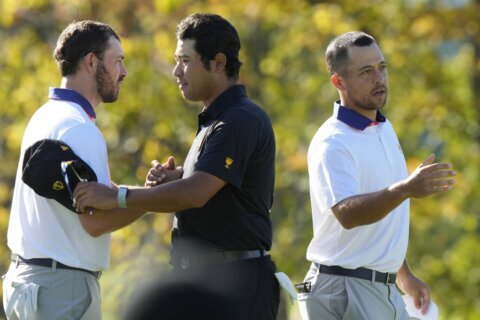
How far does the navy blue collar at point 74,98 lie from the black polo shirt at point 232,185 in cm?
58

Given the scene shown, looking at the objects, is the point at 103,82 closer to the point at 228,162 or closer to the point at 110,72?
the point at 110,72

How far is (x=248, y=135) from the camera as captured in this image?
5934 millimetres

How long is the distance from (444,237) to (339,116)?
14.3 metres

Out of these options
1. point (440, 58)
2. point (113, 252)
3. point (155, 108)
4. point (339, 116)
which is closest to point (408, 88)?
point (440, 58)

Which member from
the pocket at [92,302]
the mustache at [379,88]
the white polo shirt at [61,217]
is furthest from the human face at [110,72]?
the mustache at [379,88]

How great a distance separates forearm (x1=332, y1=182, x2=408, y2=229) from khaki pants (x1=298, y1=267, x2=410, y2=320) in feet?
1.30

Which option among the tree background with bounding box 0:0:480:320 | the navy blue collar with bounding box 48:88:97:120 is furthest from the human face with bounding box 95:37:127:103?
the tree background with bounding box 0:0:480:320

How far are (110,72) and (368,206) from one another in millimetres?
1562

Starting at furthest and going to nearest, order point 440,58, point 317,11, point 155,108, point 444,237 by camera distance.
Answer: point 444,237 → point 440,58 → point 155,108 → point 317,11

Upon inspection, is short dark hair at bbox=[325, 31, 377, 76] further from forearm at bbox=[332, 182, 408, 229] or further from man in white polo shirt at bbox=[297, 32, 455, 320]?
forearm at bbox=[332, 182, 408, 229]

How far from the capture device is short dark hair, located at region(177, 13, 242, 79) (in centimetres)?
617

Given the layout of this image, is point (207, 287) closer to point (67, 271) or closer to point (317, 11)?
point (67, 271)

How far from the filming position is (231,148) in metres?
5.86

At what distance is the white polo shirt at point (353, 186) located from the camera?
6.03 meters
